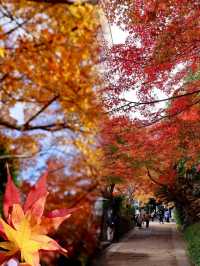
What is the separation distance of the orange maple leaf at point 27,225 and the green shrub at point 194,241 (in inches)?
65.3

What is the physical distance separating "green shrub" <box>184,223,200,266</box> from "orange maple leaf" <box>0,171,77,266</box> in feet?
5.44

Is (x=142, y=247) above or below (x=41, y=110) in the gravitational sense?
below

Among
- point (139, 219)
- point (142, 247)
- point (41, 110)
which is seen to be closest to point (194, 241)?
point (142, 247)

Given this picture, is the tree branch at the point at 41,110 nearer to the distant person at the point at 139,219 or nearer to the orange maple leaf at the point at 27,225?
the orange maple leaf at the point at 27,225

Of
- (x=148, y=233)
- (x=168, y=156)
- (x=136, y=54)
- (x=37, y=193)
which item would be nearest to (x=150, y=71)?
(x=136, y=54)

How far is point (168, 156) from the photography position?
4.71 ft

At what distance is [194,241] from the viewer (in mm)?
2092

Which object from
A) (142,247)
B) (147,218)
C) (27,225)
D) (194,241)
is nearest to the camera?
(27,225)

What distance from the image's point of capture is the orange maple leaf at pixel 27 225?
0.29m

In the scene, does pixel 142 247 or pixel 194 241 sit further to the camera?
pixel 194 241

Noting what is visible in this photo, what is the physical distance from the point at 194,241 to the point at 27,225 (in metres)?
1.94

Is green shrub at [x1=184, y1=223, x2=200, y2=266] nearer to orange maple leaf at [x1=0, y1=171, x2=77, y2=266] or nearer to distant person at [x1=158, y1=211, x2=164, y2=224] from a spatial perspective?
distant person at [x1=158, y1=211, x2=164, y2=224]

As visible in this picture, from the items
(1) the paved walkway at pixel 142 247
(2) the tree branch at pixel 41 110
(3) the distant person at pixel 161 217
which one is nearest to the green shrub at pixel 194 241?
(1) the paved walkway at pixel 142 247

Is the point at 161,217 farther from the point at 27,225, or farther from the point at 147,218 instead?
the point at 27,225
